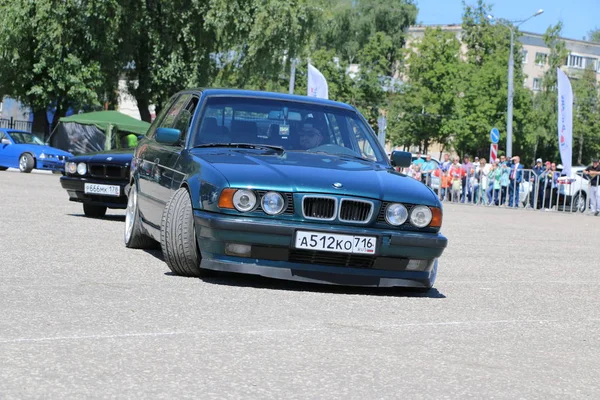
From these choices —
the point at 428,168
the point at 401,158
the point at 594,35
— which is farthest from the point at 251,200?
the point at 594,35

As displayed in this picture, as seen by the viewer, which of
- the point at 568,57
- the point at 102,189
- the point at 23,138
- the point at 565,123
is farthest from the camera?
the point at 568,57

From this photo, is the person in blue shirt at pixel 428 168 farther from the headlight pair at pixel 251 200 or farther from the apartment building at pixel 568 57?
the apartment building at pixel 568 57

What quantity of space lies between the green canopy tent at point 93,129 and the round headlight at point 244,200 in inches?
1292

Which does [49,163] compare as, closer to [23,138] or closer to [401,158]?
[23,138]

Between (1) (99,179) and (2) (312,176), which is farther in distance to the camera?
(1) (99,179)

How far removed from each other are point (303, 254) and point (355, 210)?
0.50m

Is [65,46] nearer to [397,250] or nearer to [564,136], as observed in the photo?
[564,136]

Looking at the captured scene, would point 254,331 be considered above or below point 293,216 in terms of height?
below

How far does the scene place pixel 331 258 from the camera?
27.5ft

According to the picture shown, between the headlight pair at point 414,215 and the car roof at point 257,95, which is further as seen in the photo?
the car roof at point 257,95

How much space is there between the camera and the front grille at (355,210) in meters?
8.36

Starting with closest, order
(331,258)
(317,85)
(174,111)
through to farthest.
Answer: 1. (331,258)
2. (174,111)
3. (317,85)

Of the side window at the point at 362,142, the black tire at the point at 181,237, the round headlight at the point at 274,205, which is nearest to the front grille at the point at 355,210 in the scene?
the round headlight at the point at 274,205

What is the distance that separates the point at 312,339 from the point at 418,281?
2538mm
